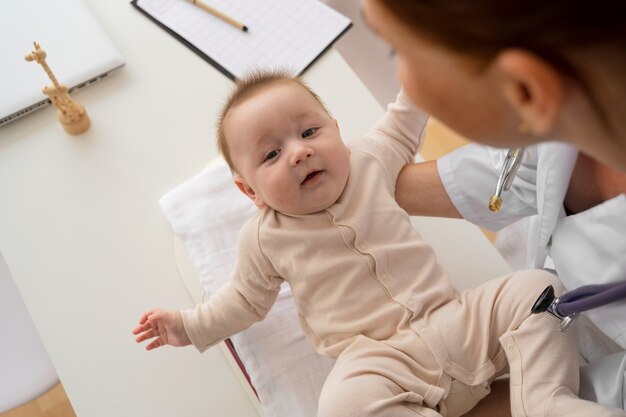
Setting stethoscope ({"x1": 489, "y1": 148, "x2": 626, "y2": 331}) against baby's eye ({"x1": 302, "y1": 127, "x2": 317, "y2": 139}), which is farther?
baby's eye ({"x1": 302, "y1": 127, "x2": 317, "y2": 139})

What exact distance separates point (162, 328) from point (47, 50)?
61 centimetres

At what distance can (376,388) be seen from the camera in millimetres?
721

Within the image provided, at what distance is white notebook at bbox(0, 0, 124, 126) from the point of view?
3.54 feet

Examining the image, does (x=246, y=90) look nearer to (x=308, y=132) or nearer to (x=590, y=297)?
(x=308, y=132)

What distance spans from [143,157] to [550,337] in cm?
72

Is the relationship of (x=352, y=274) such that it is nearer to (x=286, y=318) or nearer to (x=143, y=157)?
(x=286, y=318)

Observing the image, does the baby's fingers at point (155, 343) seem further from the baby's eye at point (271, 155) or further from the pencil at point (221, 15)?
the pencil at point (221, 15)


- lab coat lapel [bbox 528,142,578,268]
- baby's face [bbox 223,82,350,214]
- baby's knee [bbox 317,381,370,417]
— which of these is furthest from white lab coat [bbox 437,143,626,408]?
baby's knee [bbox 317,381,370,417]

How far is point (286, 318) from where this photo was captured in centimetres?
93

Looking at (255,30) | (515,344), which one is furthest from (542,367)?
(255,30)

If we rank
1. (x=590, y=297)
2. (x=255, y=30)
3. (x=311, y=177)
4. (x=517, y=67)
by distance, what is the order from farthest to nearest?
1. (x=255, y=30)
2. (x=311, y=177)
3. (x=590, y=297)
4. (x=517, y=67)

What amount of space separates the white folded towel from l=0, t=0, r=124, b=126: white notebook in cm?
31

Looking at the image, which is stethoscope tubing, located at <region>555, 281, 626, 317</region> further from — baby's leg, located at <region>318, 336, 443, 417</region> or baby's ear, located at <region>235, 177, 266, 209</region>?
baby's ear, located at <region>235, 177, 266, 209</region>

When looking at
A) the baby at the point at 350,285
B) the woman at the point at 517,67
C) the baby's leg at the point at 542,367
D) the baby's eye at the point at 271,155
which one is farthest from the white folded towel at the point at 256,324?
the woman at the point at 517,67
